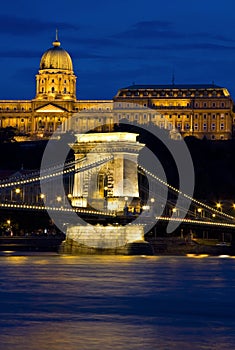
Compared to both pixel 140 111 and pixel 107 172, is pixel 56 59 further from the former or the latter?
pixel 107 172

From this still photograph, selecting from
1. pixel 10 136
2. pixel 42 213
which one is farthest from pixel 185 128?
pixel 42 213

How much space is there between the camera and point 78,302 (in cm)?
3325

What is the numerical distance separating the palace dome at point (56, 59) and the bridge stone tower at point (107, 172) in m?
97.7

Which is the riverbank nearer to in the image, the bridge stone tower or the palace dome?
the bridge stone tower

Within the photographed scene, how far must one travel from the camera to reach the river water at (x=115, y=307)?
83.8ft

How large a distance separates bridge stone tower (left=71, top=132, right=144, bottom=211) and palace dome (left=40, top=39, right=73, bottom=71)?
97.7 metres

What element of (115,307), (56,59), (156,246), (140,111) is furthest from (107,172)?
(56,59)

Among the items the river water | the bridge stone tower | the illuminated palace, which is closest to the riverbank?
the bridge stone tower

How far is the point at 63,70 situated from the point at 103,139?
322ft

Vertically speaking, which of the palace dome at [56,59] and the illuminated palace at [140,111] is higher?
the palace dome at [56,59]

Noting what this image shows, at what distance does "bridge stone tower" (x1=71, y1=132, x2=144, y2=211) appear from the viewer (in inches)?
2702

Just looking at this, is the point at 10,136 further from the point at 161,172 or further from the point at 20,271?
the point at 20,271

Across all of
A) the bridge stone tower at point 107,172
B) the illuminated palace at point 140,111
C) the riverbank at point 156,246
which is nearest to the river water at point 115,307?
the bridge stone tower at point 107,172

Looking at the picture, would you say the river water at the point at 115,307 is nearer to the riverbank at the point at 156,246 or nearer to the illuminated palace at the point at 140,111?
the riverbank at the point at 156,246
